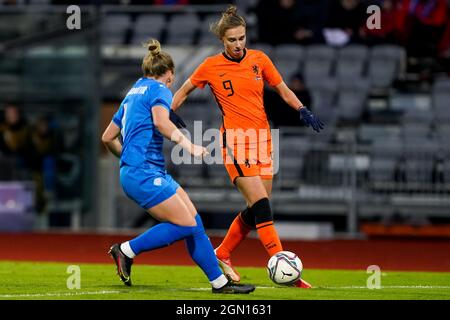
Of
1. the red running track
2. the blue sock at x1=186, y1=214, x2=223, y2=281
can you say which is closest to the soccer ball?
the blue sock at x1=186, y1=214, x2=223, y2=281

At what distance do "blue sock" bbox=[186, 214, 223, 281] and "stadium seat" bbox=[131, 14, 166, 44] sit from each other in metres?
13.2

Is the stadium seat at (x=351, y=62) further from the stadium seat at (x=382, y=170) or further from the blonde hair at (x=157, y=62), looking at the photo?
the blonde hair at (x=157, y=62)

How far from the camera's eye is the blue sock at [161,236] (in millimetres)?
10883

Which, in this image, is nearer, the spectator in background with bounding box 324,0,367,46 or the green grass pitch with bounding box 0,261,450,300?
the green grass pitch with bounding box 0,261,450,300

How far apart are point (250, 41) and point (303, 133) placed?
295 centimetres

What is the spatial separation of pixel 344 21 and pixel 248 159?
420 inches

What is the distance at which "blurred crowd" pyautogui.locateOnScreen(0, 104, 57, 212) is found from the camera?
71.8 feet

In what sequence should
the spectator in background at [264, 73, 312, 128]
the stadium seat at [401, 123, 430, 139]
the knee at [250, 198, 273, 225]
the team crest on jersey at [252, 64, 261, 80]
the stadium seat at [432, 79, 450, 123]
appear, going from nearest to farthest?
the knee at [250, 198, 273, 225] < the team crest on jersey at [252, 64, 261, 80] < the stadium seat at [401, 123, 430, 139] < the spectator in background at [264, 73, 312, 128] < the stadium seat at [432, 79, 450, 123]

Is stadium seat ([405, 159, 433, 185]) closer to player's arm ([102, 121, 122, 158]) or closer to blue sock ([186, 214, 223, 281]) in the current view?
player's arm ([102, 121, 122, 158])

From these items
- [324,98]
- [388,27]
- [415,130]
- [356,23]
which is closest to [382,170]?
[415,130]

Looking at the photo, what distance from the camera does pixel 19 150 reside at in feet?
72.0

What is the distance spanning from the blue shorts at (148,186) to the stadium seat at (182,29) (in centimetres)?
1282

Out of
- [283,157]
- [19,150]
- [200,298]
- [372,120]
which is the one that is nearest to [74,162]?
[19,150]

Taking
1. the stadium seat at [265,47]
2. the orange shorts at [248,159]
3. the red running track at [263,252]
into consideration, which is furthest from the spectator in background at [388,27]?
the orange shorts at [248,159]
